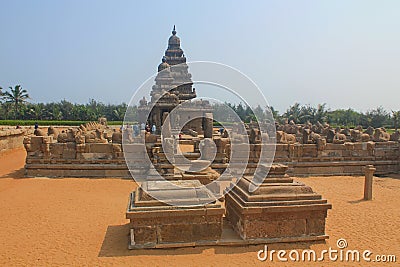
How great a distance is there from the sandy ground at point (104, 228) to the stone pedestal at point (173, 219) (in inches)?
7.9

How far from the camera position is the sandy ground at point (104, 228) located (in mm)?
5723

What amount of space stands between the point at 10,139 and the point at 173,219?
18588 millimetres

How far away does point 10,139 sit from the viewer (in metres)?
20.7

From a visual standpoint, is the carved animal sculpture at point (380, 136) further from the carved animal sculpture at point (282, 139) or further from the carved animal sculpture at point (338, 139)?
the carved animal sculpture at point (282, 139)

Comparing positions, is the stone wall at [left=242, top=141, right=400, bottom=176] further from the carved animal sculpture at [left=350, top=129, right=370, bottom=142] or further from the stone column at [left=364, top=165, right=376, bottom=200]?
the stone column at [left=364, top=165, right=376, bottom=200]

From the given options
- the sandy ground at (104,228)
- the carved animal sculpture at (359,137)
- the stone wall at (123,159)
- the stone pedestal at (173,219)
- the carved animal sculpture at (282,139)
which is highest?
the carved animal sculpture at (359,137)

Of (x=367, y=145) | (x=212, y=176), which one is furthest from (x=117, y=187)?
(x=367, y=145)

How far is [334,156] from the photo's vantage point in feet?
48.2

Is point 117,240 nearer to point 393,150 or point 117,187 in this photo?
point 117,187

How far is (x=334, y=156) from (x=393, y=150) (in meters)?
3.10

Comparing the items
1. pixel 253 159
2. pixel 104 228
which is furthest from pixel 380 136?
pixel 104 228
